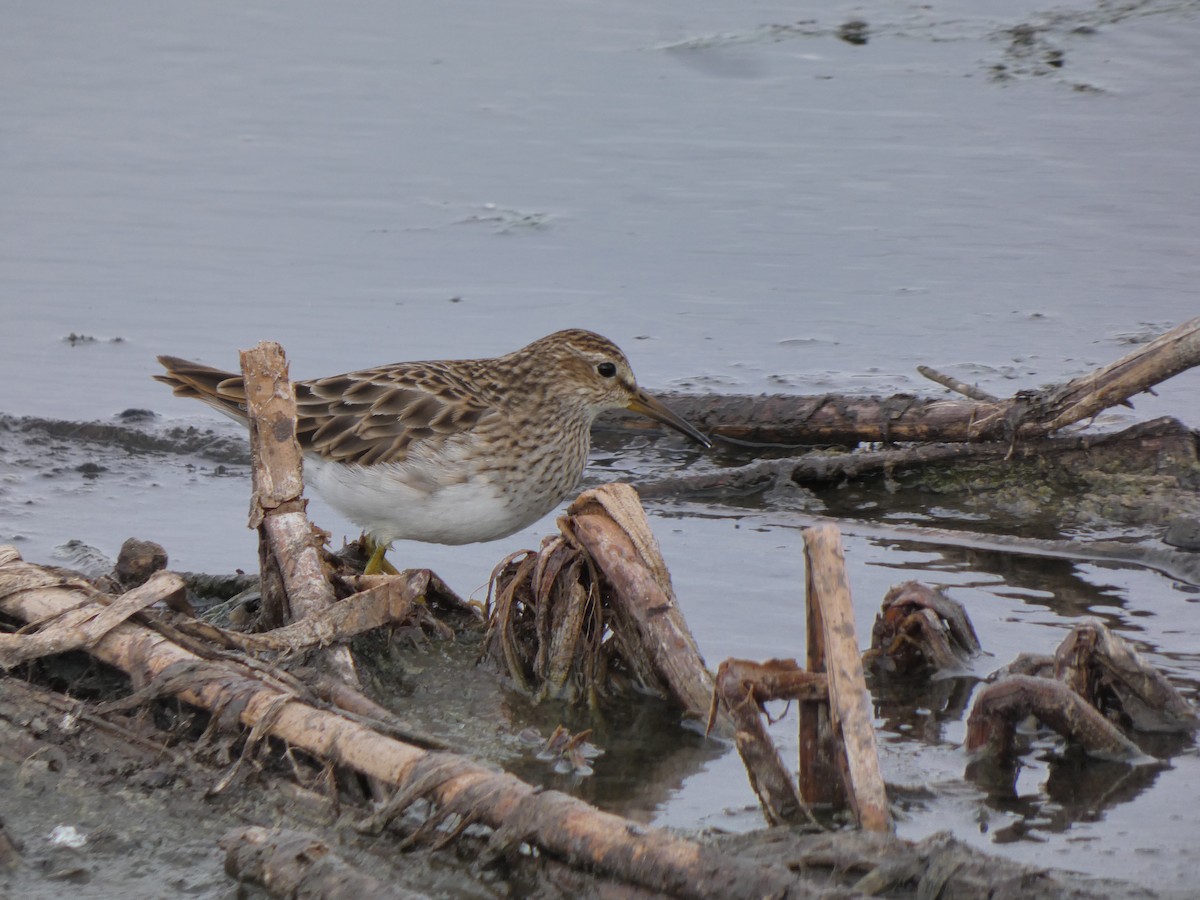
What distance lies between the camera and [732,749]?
14.8 ft

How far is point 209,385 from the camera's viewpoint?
22.1ft

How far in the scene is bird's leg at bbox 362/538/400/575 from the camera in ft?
Result: 20.5

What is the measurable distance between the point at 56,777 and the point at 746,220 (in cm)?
732

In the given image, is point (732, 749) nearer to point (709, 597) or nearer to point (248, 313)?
point (709, 597)

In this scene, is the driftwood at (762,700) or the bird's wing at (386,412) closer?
the driftwood at (762,700)

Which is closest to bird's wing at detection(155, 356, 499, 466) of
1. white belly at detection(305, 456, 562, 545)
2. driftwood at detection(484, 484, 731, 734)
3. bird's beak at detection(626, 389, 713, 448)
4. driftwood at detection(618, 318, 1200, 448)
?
white belly at detection(305, 456, 562, 545)

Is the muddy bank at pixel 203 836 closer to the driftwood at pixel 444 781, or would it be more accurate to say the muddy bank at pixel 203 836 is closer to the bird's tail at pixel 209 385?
the driftwood at pixel 444 781

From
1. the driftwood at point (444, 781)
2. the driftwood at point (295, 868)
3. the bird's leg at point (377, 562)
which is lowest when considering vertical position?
the bird's leg at point (377, 562)

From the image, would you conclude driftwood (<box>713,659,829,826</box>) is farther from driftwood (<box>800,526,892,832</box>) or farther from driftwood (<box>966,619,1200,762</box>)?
driftwood (<box>966,619,1200,762</box>)

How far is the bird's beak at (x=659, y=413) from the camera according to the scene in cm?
715

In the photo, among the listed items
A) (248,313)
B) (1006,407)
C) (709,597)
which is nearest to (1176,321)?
(1006,407)

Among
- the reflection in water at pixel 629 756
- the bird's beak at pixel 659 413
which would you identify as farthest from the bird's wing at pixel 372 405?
the reflection in water at pixel 629 756

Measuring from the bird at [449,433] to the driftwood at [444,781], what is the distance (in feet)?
6.25

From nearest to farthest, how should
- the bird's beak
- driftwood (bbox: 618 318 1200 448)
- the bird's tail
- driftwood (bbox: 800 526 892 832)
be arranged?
driftwood (bbox: 800 526 892 832)
driftwood (bbox: 618 318 1200 448)
the bird's tail
the bird's beak
